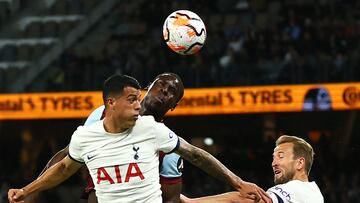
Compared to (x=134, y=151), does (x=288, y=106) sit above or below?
below

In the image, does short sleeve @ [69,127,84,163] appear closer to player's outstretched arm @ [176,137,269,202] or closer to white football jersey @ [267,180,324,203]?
player's outstretched arm @ [176,137,269,202]

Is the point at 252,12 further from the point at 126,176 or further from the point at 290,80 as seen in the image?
the point at 126,176

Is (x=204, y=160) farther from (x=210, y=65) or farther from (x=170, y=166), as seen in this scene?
Result: (x=210, y=65)

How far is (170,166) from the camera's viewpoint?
539 cm

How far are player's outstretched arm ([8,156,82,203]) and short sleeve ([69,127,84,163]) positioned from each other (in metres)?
0.05

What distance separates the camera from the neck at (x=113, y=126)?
14.8 ft

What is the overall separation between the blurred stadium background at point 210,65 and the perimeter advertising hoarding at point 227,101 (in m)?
0.13

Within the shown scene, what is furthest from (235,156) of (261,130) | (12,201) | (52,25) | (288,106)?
(12,201)

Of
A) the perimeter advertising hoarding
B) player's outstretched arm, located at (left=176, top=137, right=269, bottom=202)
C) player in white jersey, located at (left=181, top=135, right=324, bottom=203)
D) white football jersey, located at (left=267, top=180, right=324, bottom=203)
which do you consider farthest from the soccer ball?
the perimeter advertising hoarding

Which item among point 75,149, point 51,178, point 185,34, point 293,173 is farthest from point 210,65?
point 75,149

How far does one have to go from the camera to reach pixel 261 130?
Result: 1552 cm

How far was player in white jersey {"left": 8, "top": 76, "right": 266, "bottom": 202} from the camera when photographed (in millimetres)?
4473

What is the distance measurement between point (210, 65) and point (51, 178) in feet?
30.4

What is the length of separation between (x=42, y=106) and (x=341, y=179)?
509 centimetres
